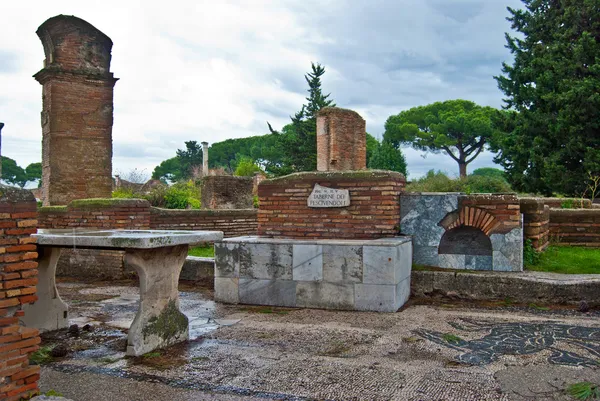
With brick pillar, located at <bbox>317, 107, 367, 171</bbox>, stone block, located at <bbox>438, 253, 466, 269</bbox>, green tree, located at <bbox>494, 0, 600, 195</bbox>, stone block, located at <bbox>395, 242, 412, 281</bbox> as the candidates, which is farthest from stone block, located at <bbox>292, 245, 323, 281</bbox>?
green tree, located at <bbox>494, 0, 600, 195</bbox>

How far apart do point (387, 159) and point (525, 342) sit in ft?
91.4

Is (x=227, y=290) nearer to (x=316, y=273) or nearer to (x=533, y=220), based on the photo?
(x=316, y=273)

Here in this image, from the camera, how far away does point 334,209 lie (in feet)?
22.5

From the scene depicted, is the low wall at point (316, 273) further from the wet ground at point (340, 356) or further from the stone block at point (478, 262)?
the stone block at point (478, 262)

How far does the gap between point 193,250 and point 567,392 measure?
784cm

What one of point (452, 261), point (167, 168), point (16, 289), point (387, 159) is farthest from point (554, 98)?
point (167, 168)

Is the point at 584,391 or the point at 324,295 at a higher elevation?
the point at 324,295

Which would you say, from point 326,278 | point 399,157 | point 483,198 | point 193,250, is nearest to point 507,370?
point 326,278

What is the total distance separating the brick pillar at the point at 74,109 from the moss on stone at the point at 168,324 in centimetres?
601

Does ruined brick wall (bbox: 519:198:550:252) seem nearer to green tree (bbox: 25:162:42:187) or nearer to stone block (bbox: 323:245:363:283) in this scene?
stone block (bbox: 323:245:363:283)

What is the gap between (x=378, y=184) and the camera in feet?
21.8

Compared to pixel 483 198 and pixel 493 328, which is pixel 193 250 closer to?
pixel 483 198

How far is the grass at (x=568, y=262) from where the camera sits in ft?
22.2

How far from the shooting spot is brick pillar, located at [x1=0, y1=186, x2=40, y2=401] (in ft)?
9.71
